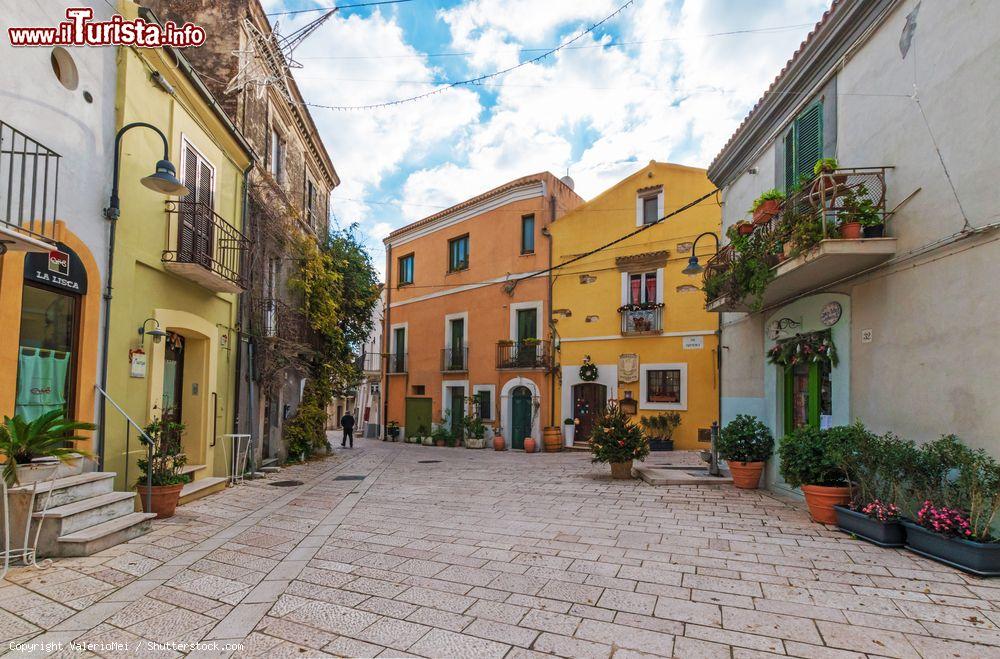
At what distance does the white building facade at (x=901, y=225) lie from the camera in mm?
5113

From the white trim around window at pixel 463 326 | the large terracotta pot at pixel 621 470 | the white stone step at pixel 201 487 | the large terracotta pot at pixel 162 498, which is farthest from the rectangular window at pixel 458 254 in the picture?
the large terracotta pot at pixel 162 498

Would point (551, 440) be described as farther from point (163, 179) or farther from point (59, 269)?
point (59, 269)

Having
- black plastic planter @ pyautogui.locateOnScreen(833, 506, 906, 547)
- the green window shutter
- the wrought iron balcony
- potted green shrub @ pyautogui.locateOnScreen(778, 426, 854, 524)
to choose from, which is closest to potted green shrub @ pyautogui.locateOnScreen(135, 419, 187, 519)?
the wrought iron balcony

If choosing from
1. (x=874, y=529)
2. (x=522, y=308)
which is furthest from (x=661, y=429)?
(x=874, y=529)

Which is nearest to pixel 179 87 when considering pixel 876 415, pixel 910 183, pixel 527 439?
pixel 910 183

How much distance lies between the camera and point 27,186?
5359mm

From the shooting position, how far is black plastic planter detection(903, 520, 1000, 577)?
4.45 metres

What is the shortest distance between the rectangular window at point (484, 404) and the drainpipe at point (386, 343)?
5.44 meters

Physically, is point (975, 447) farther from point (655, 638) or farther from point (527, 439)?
point (527, 439)

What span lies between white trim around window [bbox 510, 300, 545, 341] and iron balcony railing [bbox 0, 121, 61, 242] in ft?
49.0

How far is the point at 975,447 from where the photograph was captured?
5055 mm

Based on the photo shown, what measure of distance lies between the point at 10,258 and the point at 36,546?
2.61 meters

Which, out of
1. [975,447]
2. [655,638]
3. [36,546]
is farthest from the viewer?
[975,447]

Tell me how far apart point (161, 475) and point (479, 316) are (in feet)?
49.4
